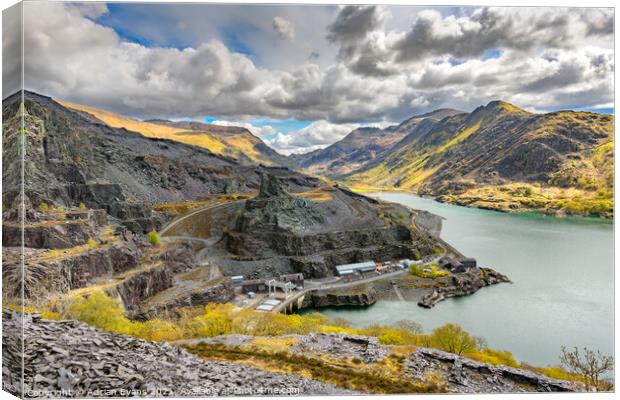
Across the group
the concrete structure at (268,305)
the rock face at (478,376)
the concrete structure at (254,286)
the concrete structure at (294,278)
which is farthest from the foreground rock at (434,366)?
the concrete structure at (294,278)

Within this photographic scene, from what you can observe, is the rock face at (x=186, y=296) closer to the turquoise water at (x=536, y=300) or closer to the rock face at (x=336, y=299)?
the rock face at (x=336, y=299)

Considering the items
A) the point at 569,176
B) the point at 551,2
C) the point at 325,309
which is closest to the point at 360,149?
the point at 569,176

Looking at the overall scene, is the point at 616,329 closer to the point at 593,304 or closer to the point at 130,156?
the point at 593,304

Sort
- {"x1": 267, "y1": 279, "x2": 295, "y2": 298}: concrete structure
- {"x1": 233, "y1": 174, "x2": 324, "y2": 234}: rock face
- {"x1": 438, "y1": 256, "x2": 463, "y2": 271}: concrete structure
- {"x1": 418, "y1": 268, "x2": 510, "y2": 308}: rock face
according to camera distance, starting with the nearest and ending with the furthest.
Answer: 1. {"x1": 267, "y1": 279, "x2": 295, "y2": 298}: concrete structure
2. {"x1": 418, "y1": 268, "x2": 510, "y2": 308}: rock face
3. {"x1": 438, "y1": 256, "x2": 463, "y2": 271}: concrete structure
4. {"x1": 233, "y1": 174, "x2": 324, "y2": 234}: rock face

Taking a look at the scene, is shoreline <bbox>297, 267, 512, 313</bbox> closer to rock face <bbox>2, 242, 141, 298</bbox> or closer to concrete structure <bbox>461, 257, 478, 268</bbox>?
concrete structure <bbox>461, 257, 478, 268</bbox>

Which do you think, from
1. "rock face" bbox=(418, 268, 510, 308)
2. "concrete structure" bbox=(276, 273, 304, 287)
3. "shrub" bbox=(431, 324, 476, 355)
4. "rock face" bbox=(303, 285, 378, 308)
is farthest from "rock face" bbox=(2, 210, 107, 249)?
"rock face" bbox=(418, 268, 510, 308)
